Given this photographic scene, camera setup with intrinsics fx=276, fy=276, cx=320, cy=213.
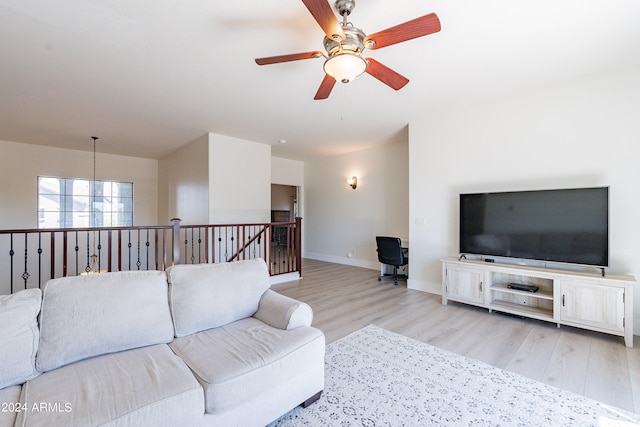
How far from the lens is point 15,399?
1.20 metres

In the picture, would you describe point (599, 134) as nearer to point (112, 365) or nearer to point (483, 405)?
point (483, 405)

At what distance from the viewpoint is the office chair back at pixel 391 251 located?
4.74 meters

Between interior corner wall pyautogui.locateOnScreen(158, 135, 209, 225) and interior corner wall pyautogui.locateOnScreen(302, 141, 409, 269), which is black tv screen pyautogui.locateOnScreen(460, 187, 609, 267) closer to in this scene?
interior corner wall pyautogui.locateOnScreen(302, 141, 409, 269)

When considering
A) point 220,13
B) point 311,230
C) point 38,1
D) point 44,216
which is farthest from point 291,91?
point 44,216

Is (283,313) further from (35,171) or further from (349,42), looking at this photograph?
(35,171)

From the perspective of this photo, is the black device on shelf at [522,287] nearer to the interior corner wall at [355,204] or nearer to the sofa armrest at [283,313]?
the interior corner wall at [355,204]

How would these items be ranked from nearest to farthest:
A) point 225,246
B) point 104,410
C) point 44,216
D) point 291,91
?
point 104,410 < point 291,91 < point 225,246 < point 44,216

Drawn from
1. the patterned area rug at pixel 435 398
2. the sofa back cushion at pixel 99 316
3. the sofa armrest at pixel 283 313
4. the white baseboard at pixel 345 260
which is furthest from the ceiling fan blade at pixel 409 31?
the white baseboard at pixel 345 260

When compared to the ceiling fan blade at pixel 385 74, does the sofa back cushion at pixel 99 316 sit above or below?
below

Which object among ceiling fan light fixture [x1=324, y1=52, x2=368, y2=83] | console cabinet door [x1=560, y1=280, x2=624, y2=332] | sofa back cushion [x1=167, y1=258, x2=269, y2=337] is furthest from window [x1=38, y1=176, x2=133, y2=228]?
console cabinet door [x1=560, y1=280, x2=624, y2=332]

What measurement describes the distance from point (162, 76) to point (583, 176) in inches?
188

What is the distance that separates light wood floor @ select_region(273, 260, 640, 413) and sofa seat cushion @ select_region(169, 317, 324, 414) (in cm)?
115

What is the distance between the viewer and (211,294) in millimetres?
1949

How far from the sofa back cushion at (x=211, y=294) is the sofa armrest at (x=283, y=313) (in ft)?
0.34
